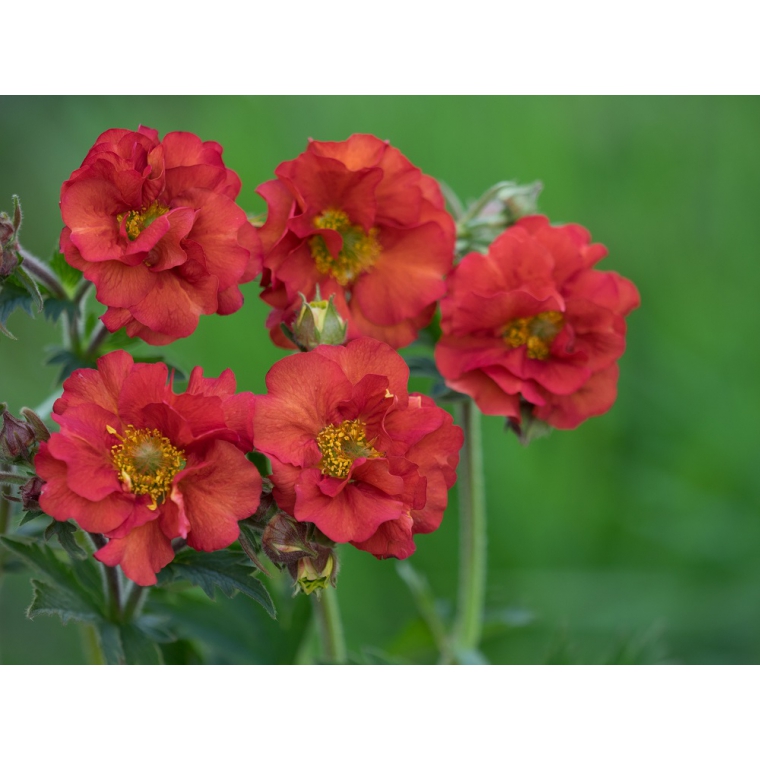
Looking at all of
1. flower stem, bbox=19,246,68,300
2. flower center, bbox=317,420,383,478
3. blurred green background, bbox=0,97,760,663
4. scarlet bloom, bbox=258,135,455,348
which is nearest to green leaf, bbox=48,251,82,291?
flower stem, bbox=19,246,68,300

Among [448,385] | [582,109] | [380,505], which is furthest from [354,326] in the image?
[582,109]

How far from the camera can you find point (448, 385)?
70cm

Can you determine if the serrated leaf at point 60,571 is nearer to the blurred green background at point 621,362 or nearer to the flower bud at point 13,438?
the flower bud at point 13,438

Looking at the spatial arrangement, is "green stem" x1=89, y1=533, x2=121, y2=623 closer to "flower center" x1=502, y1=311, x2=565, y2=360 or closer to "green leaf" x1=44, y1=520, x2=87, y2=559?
"green leaf" x1=44, y1=520, x2=87, y2=559

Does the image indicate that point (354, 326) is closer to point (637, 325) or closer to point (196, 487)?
point (196, 487)

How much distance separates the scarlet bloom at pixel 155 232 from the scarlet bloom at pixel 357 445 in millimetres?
88

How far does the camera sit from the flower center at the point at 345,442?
1.93 feet

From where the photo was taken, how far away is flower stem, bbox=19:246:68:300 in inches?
26.0

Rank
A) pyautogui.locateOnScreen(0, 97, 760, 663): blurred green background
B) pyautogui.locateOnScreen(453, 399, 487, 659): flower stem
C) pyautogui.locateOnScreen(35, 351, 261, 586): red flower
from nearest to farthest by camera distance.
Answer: pyautogui.locateOnScreen(35, 351, 261, 586): red flower → pyautogui.locateOnScreen(453, 399, 487, 659): flower stem → pyautogui.locateOnScreen(0, 97, 760, 663): blurred green background

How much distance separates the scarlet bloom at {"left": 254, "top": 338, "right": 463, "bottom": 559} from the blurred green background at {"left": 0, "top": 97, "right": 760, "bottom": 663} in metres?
0.63

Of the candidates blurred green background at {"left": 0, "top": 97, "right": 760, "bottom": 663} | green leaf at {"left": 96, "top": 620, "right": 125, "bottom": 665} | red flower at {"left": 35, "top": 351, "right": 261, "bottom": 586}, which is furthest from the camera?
blurred green background at {"left": 0, "top": 97, "right": 760, "bottom": 663}

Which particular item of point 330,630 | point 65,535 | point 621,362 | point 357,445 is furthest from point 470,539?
point 621,362

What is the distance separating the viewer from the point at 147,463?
1.88ft

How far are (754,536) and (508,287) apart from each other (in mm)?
812
